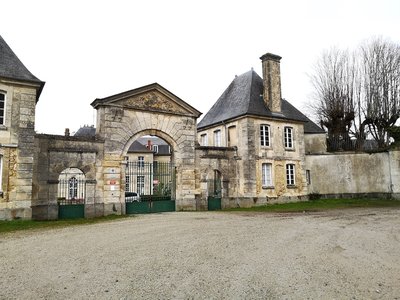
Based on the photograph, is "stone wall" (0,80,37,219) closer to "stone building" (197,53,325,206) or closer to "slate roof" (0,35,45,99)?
"slate roof" (0,35,45,99)

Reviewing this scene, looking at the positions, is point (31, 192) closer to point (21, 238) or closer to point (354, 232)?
point (21, 238)

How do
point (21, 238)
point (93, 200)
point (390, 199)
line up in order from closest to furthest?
1. point (21, 238)
2. point (93, 200)
3. point (390, 199)

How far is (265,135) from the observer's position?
18.7m

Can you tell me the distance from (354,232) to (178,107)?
995 cm

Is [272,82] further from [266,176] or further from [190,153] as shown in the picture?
[190,153]

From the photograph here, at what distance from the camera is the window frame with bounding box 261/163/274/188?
720 inches

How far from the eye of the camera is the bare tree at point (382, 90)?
77.4 ft

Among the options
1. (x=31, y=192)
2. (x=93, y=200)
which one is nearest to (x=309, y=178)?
(x=93, y=200)

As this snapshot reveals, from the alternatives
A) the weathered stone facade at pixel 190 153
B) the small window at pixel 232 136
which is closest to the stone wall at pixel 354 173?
the weathered stone facade at pixel 190 153

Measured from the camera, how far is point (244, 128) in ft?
59.3

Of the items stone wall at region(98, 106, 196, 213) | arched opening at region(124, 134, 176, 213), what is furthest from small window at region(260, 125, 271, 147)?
arched opening at region(124, 134, 176, 213)

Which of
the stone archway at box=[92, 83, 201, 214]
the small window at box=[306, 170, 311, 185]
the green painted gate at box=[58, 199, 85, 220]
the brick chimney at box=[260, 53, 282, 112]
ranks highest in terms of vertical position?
the brick chimney at box=[260, 53, 282, 112]

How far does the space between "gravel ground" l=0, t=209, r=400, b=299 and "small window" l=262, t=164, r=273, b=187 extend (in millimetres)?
9659

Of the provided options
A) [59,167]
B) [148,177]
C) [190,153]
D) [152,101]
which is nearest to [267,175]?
[190,153]
